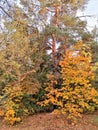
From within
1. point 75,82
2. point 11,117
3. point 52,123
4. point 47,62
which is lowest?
point 52,123

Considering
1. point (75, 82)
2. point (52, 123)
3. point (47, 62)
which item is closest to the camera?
point (75, 82)

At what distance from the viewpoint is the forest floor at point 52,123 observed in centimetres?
995

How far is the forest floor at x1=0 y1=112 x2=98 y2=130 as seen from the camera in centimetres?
995

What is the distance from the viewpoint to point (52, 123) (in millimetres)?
10328

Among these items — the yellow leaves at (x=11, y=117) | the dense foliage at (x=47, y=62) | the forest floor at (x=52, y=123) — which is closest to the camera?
the dense foliage at (x=47, y=62)

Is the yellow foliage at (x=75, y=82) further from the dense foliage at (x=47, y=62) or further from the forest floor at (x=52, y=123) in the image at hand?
the forest floor at (x=52, y=123)

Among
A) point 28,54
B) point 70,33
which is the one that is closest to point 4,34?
point 28,54

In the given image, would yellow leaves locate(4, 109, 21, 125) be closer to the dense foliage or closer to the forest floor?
the dense foliage

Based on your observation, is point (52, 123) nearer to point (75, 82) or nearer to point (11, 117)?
point (11, 117)

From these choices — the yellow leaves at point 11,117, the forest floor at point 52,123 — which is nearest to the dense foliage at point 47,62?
the yellow leaves at point 11,117

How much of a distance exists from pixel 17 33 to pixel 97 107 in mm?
5385

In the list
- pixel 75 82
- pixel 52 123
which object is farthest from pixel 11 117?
pixel 75 82

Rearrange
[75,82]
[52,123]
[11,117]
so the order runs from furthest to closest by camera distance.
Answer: [11,117] → [52,123] → [75,82]

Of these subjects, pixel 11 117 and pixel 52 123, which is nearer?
pixel 52 123
